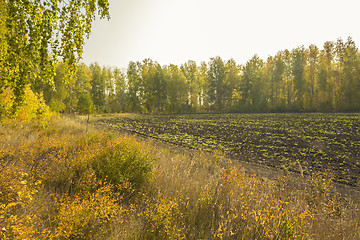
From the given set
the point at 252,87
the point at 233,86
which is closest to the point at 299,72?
the point at 252,87

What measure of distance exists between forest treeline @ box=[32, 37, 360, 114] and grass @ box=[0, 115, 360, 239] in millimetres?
36272

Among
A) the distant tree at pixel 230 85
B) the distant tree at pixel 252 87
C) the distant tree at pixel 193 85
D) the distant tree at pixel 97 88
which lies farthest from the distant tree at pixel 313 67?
the distant tree at pixel 97 88

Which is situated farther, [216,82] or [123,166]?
[216,82]

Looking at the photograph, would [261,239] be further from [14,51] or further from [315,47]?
[315,47]

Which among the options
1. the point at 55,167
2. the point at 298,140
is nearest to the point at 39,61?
the point at 55,167

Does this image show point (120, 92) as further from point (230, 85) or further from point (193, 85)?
point (230, 85)

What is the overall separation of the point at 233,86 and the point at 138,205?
57.5m

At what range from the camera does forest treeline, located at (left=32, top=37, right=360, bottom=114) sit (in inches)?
1690

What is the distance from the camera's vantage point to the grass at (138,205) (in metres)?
2.64

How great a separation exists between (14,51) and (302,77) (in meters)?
58.0

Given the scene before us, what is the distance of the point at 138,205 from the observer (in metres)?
3.68

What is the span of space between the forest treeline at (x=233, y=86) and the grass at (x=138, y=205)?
1428 inches

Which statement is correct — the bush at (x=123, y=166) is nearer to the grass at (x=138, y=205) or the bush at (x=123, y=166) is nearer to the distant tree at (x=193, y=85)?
the grass at (x=138, y=205)

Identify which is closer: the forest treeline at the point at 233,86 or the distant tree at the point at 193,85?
the forest treeline at the point at 233,86
